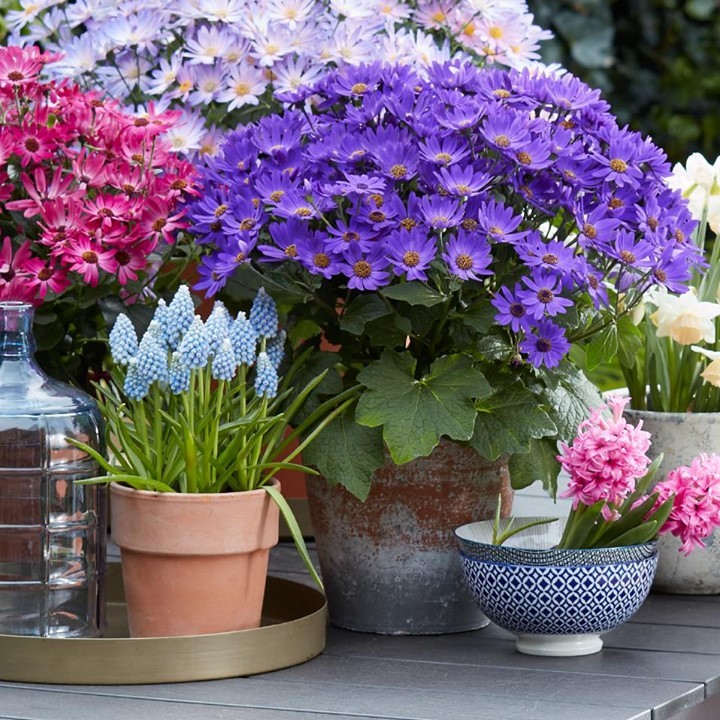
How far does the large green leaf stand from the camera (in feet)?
4.66

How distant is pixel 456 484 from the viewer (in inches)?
55.3

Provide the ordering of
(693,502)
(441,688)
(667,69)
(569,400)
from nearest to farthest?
1. (441,688)
2. (693,502)
3. (569,400)
4. (667,69)

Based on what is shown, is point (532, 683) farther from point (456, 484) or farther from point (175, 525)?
point (175, 525)

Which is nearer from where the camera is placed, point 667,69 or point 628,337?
point 628,337

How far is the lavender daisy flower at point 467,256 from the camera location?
127cm

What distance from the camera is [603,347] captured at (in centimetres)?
142

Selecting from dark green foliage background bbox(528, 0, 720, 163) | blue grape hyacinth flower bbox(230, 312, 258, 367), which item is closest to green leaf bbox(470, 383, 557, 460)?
blue grape hyacinth flower bbox(230, 312, 258, 367)

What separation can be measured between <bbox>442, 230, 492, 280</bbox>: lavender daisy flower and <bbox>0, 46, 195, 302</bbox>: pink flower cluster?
31 centimetres

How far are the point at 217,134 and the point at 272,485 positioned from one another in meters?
0.52

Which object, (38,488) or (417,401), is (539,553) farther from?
(38,488)

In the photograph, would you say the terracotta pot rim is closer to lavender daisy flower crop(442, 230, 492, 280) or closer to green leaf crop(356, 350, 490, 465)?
green leaf crop(356, 350, 490, 465)

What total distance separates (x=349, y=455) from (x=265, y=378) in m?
0.12

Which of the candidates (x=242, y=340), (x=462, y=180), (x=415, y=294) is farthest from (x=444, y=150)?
(x=242, y=340)

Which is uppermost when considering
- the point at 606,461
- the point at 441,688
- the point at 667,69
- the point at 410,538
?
the point at 667,69
